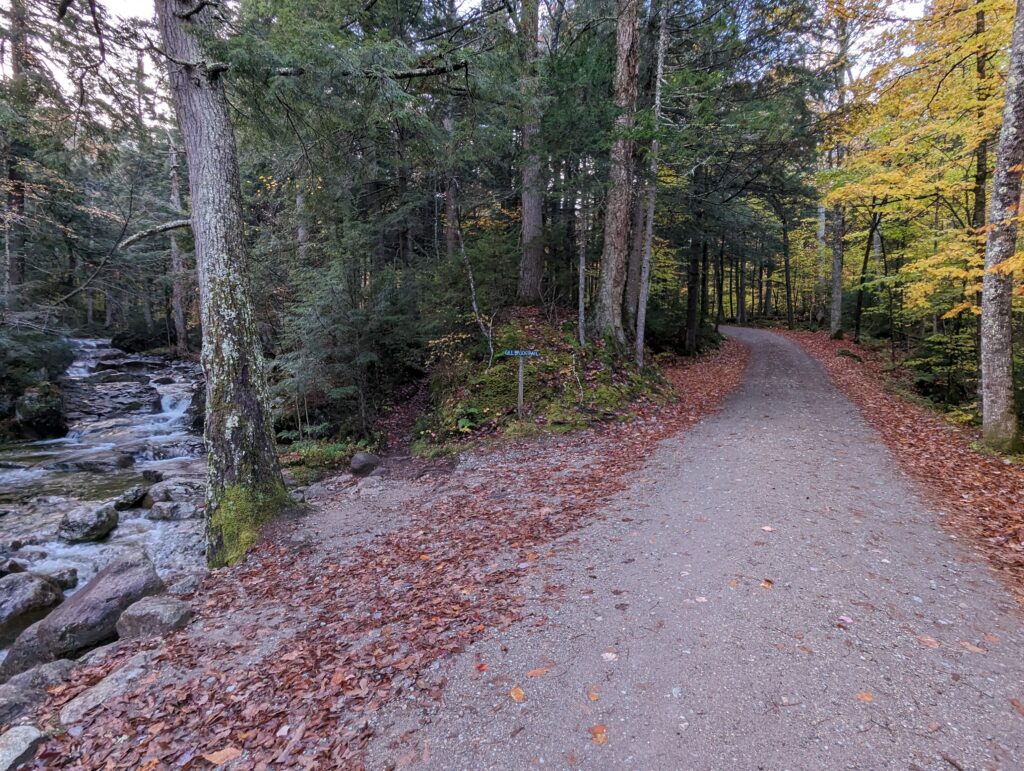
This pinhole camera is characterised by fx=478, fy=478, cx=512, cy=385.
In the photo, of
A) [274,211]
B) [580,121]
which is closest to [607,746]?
[580,121]

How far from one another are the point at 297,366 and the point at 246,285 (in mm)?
4195

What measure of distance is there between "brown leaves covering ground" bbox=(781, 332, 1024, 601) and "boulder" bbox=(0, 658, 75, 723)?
747 centimetres

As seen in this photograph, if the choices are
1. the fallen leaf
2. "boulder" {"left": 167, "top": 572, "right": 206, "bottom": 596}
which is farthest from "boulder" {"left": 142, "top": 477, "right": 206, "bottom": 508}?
the fallen leaf

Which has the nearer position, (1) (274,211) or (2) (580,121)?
(2) (580,121)

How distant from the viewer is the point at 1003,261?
6.84 metres

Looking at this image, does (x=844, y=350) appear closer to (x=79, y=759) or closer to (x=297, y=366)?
(x=297, y=366)

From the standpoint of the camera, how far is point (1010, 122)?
6.79 m

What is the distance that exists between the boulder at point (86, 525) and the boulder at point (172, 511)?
0.54 meters

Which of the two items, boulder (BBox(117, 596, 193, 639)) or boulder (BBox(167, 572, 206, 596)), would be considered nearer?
boulder (BBox(117, 596, 193, 639))

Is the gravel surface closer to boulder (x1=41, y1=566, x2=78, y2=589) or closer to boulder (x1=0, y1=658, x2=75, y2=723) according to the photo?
boulder (x1=0, y1=658, x2=75, y2=723)

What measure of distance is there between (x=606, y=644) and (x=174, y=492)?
9.25m

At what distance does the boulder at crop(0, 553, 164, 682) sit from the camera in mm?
4359

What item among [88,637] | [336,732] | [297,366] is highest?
[297,366]

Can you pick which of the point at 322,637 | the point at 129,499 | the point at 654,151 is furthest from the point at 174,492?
the point at 654,151
